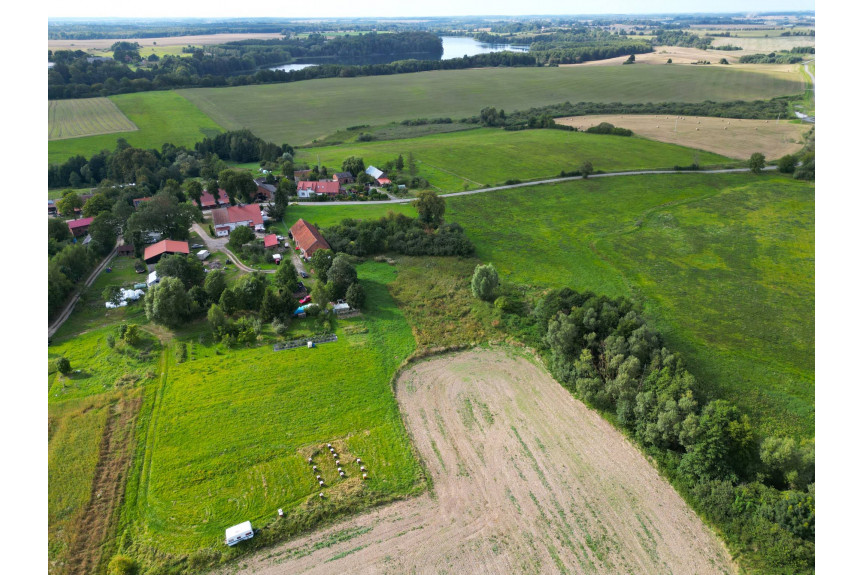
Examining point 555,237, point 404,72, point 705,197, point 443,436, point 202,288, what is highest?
point 404,72

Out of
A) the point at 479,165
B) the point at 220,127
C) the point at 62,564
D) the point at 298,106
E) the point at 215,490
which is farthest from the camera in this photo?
the point at 298,106

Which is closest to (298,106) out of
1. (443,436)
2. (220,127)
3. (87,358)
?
(220,127)

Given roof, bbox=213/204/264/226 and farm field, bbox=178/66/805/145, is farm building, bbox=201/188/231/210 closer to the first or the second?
roof, bbox=213/204/264/226

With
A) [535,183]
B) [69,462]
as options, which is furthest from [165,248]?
[535,183]

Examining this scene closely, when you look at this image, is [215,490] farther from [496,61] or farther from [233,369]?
[496,61]

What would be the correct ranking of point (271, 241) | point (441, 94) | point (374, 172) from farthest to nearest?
point (441, 94) < point (374, 172) < point (271, 241)

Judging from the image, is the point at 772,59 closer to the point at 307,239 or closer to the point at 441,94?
the point at 441,94
